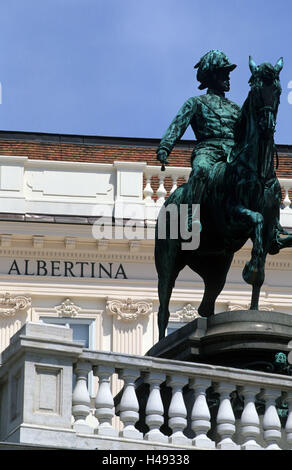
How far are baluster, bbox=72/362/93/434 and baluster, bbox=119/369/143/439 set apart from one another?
0.29 metres

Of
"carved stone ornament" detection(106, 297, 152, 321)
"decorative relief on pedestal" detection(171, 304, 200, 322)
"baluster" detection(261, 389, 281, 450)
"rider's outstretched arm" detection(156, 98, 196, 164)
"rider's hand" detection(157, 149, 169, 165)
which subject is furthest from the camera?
"carved stone ornament" detection(106, 297, 152, 321)

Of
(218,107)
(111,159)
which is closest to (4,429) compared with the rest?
(218,107)

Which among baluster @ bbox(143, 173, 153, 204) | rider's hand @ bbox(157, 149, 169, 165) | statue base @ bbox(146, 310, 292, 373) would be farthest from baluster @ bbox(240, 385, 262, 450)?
baluster @ bbox(143, 173, 153, 204)

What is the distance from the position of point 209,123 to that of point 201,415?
160 inches

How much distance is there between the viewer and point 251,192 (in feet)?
54.3

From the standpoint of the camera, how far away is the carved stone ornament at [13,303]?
107 ft

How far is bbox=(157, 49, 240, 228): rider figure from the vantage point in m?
17.4

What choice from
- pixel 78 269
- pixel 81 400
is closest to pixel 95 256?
pixel 78 269

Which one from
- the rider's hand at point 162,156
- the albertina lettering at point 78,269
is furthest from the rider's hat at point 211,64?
the albertina lettering at point 78,269

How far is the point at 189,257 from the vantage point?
57.6 ft

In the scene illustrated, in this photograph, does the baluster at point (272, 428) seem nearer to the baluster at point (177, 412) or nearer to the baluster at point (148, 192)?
the baluster at point (177, 412)

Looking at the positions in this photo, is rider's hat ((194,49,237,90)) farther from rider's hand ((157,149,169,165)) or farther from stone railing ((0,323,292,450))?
stone railing ((0,323,292,450))

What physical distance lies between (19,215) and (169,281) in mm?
15257

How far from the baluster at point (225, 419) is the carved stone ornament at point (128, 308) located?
1824 centimetres
